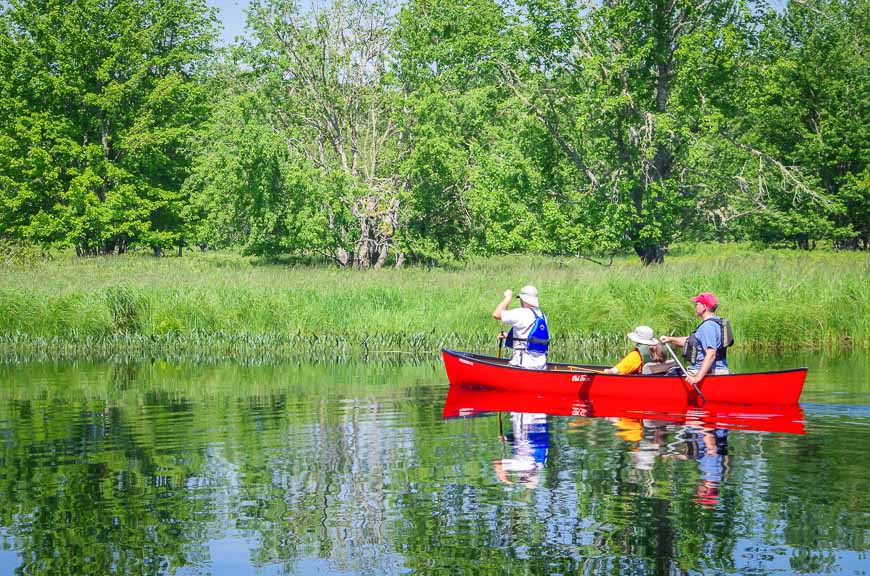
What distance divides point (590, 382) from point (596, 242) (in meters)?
18.5

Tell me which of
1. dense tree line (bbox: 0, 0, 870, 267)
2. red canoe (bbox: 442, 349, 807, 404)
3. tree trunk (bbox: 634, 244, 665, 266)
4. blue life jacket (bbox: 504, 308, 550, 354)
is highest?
dense tree line (bbox: 0, 0, 870, 267)

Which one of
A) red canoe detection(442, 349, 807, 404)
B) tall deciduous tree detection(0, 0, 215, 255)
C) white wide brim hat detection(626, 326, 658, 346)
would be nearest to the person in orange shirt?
white wide brim hat detection(626, 326, 658, 346)

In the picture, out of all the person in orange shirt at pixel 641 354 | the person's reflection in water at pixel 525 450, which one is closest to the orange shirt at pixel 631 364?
the person in orange shirt at pixel 641 354

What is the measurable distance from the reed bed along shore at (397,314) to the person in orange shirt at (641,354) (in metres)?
5.63

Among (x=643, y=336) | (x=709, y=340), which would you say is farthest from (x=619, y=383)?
(x=709, y=340)

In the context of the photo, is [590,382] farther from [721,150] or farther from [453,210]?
[453,210]

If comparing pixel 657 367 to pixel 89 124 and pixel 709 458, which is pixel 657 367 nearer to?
pixel 709 458

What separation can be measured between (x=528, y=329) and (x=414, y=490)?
22.5ft

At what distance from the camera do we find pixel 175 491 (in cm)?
1026

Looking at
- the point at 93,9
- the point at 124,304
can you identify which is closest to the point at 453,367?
the point at 124,304

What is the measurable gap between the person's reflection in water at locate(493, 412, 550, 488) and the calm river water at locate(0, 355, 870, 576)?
32mm

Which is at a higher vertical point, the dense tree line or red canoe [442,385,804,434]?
the dense tree line

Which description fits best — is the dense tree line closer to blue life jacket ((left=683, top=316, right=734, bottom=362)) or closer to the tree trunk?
the tree trunk

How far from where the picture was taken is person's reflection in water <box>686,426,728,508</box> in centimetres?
975
